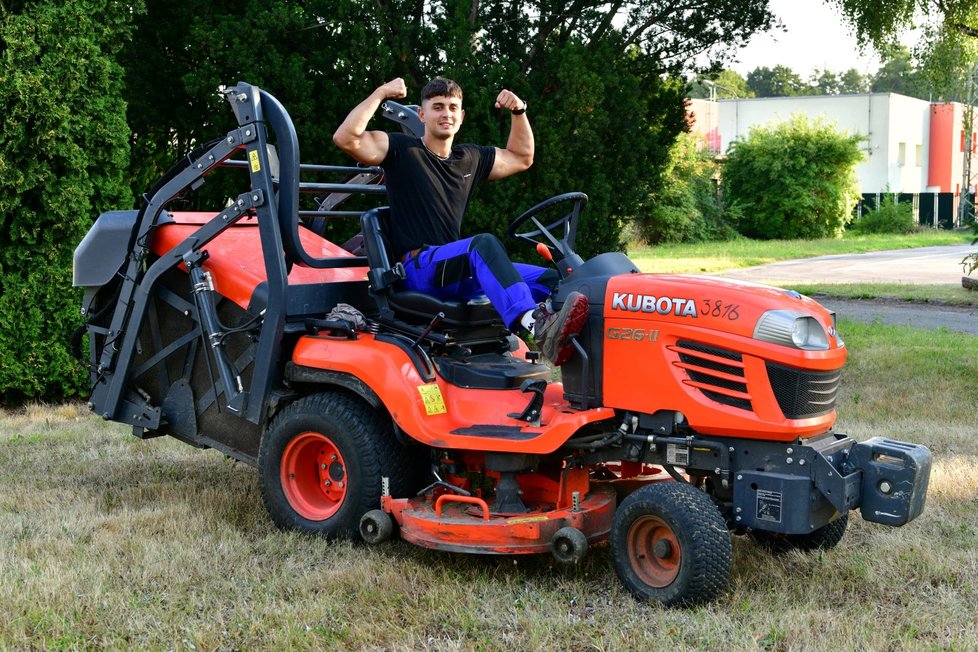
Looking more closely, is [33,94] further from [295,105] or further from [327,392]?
[327,392]

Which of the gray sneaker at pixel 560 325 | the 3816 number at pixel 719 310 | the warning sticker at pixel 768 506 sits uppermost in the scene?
the 3816 number at pixel 719 310

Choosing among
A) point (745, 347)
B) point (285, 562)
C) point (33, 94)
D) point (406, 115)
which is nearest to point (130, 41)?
point (33, 94)

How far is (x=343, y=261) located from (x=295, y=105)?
14.1 feet

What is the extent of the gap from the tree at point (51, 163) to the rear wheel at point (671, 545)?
19.3ft

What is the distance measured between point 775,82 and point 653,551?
95.2 metres

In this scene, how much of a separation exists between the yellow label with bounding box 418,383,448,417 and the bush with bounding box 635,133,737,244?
85.7 feet

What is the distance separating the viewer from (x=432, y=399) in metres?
4.79

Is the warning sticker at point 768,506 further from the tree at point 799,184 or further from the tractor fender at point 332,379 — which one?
the tree at point 799,184

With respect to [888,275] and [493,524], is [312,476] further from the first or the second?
[888,275]

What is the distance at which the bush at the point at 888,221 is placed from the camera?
122 ft

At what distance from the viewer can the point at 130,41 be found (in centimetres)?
959

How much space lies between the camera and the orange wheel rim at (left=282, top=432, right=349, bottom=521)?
5.12 meters

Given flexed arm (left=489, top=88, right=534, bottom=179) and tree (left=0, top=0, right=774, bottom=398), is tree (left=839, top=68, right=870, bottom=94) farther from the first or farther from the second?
flexed arm (left=489, top=88, right=534, bottom=179)

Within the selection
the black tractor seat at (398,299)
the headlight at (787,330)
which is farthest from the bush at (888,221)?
the headlight at (787,330)
